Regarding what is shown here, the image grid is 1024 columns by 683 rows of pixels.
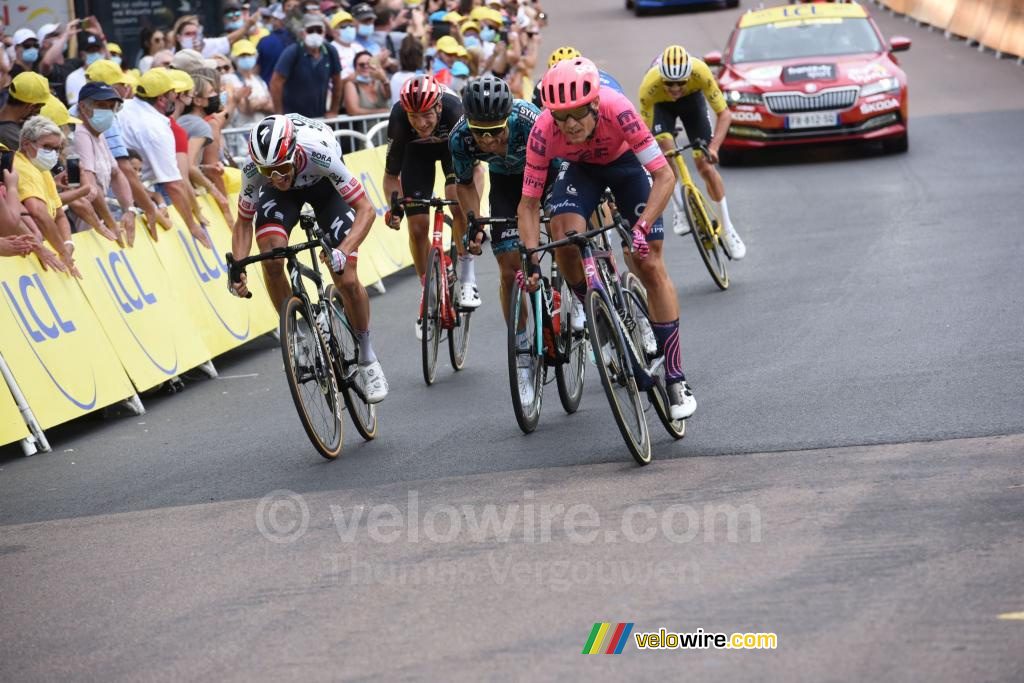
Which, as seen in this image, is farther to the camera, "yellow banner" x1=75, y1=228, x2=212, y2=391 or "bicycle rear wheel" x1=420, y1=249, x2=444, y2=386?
"yellow banner" x1=75, y1=228, x2=212, y2=391

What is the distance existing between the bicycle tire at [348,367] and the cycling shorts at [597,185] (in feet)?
4.79

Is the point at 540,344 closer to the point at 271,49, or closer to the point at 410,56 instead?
the point at 410,56

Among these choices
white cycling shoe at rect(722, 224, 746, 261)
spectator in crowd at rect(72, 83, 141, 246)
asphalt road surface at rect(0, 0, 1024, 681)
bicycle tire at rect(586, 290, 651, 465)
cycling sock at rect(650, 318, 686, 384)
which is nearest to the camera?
asphalt road surface at rect(0, 0, 1024, 681)

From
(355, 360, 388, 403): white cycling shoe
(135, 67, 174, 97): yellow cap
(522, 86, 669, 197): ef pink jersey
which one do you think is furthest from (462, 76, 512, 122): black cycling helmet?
(135, 67, 174, 97): yellow cap

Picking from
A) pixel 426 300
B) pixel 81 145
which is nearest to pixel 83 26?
pixel 81 145

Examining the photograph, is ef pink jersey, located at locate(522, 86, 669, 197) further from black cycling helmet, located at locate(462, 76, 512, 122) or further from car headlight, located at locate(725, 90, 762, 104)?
car headlight, located at locate(725, 90, 762, 104)

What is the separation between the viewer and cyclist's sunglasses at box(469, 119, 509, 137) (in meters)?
8.66

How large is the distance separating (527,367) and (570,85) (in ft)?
5.71

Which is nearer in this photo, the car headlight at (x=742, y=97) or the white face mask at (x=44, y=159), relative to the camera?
the white face mask at (x=44, y=159)

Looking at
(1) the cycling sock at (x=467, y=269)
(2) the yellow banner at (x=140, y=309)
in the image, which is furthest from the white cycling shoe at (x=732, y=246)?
(2) the yellow banner at (x=140, y=309)

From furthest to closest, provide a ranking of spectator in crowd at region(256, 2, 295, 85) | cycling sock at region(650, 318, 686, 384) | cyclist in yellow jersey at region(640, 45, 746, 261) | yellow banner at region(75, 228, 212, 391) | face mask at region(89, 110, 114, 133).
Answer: spectator in crowd at region(256, 2, 295, 85)
cyclist in yellow jersey at region(640, 45, 746, 261)
face mask at region(89, 110, 114, 133)
yellow banner at region(75, 228, 212, 391)
cycling sock at region(650, 318, 686, 384)

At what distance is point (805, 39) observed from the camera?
71.3ft

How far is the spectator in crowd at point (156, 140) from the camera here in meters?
12.7

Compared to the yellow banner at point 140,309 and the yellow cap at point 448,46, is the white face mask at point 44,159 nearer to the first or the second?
the yellow banner at point 140,309
